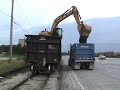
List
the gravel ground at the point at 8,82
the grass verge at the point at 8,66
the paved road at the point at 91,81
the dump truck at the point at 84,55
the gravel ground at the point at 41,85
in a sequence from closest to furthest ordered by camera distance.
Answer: the paved road at the point at 91,81 → the gravel ground at the point at 41,85 → the gravel ground at the point at 8,82 → the grass verge at the point at 8,66 → the dump truck at the point at 84,55

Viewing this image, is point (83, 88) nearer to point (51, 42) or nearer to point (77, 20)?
point (51, 42)

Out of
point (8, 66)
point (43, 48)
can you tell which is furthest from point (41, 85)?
point (8, 66)

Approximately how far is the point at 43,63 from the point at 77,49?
959cm

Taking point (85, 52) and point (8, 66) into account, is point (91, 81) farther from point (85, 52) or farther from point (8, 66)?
point (8, 66)

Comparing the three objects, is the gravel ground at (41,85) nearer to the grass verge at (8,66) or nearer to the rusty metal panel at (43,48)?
the rusty metal panel at (43,48)

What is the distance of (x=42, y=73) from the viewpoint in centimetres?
3438

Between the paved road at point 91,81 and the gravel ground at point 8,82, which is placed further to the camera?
the gravel ground at point 8,82

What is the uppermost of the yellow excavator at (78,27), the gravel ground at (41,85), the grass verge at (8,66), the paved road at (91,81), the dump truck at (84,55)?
the yellow excavator at (78,27)

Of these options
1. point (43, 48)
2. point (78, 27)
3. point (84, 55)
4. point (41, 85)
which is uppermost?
point (78, 27)

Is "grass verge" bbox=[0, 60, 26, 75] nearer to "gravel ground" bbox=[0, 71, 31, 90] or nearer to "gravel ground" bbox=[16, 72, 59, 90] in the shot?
"gravel ground" bbox=[0, 71, 31, 90]

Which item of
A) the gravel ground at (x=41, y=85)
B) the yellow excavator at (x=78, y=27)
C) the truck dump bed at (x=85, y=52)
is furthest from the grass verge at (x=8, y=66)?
the gravel ground at (x=41, y=85)

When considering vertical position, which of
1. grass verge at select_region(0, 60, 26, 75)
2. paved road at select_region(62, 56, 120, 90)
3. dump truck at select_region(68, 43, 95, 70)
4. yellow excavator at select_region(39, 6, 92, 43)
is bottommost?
paved road at select_region(62, 56, 120, 90)

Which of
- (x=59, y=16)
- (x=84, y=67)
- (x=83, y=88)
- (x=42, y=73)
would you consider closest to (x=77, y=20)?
(x=59, y=16)

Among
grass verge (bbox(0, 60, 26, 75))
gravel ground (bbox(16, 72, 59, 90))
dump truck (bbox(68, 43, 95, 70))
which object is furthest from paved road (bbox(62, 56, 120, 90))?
dump truck (bbox(68, 43, 95, 70))
